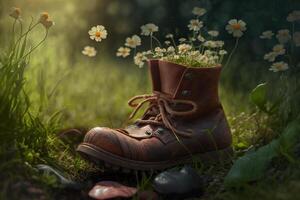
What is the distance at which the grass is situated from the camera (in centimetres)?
239

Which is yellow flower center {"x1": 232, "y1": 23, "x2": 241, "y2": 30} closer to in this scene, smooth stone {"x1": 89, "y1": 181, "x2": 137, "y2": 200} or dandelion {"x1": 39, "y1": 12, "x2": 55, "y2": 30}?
dandelion {"x1": 39, "y1": 12, "x2": 55, "y2": 30}

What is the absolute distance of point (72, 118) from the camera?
3812 mm

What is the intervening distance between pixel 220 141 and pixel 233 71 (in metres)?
1.92

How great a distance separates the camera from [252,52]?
4.87 metres

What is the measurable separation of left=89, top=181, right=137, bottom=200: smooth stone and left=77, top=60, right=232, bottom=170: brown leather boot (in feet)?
0.74

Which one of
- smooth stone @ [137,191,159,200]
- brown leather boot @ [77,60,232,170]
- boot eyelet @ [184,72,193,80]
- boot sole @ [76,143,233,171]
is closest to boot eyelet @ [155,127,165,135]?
brown leather boot @ [77,60,232,170]

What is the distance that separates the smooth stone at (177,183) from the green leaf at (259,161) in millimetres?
135

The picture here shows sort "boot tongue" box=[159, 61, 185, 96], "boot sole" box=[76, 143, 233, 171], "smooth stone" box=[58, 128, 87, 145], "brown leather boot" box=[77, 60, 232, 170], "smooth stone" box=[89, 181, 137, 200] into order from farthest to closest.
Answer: "smooth stone" box=[58, 128, 87, 145]
"boot tongue" box=[159, 61, 185, 96]
"brown leather boot" box=[77, 60, 232, 170]
"boot sole" box=[76, 143, 233, 171]
"smooth stone" box=[89, 181, 137, 200]

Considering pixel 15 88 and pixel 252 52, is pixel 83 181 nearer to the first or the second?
pixel 15 88

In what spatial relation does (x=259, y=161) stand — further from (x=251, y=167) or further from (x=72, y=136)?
(x=72, y=136)

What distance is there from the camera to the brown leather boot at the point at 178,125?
8.89 ft

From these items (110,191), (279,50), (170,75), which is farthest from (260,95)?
(110,191)

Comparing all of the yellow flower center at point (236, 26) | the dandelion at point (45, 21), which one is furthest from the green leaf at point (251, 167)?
the dandelion at point (45, 21)

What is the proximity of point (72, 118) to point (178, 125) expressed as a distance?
1.18m
